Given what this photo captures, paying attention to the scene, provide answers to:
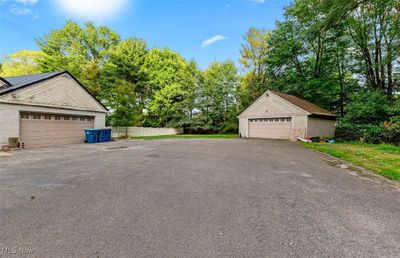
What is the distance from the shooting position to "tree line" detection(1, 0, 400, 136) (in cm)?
1559

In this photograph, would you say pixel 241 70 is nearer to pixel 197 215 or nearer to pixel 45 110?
pixel 45 110

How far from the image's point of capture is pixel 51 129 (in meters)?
11.9

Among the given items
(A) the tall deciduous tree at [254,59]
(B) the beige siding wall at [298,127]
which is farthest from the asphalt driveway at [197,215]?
(A) the tall deciduous tree at [254,59]

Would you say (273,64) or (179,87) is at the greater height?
(273,64)

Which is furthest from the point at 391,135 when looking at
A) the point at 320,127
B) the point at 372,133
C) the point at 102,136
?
the point at 102,136

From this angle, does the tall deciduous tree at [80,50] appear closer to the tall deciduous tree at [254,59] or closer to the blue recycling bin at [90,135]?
the blue recycling bin at [90,135]

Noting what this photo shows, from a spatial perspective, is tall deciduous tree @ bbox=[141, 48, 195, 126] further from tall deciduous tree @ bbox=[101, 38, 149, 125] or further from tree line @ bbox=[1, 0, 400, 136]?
tall deciduous tree @ bbox=[101, 38, 149, 125]

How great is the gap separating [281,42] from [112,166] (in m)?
21.4

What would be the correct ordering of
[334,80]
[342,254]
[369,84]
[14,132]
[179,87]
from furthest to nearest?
[179,87] → [334,80] → [369,84] → [14,132] → [342,254]

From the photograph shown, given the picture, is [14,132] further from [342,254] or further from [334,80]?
[334,80]

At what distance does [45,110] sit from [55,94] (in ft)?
4.37

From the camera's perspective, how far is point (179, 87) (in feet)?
84.8

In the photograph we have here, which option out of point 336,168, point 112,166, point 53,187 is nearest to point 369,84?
point 336,168

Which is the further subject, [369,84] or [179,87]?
[179,87]
